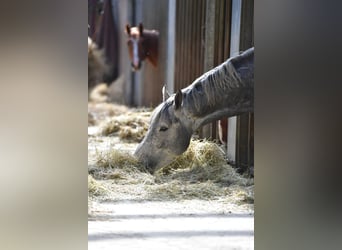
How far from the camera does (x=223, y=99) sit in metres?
2.39

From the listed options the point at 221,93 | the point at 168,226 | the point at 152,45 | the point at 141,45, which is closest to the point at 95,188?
the point at 168,226

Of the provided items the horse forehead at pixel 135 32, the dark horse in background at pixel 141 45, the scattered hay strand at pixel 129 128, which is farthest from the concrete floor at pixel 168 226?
the horse forehead at pixel 135 32

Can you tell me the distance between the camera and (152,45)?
13.3ft

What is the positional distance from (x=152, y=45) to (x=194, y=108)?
69.4 inches

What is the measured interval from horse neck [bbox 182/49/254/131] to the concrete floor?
424 mm

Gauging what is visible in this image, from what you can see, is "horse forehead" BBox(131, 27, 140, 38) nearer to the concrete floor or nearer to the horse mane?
the horse mane

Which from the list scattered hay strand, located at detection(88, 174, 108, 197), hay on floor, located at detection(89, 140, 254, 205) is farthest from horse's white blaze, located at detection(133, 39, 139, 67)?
scattered hay strand, located at detection(88, 174, 108, 197)

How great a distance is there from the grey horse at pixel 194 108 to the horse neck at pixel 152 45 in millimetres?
1465

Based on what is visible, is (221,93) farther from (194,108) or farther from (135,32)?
(135,32)

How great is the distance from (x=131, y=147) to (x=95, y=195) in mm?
519

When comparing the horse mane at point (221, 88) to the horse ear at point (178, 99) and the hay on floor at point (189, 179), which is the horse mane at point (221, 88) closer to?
the horse ear at point (178, 99)

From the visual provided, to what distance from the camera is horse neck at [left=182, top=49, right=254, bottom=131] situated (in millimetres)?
2236
